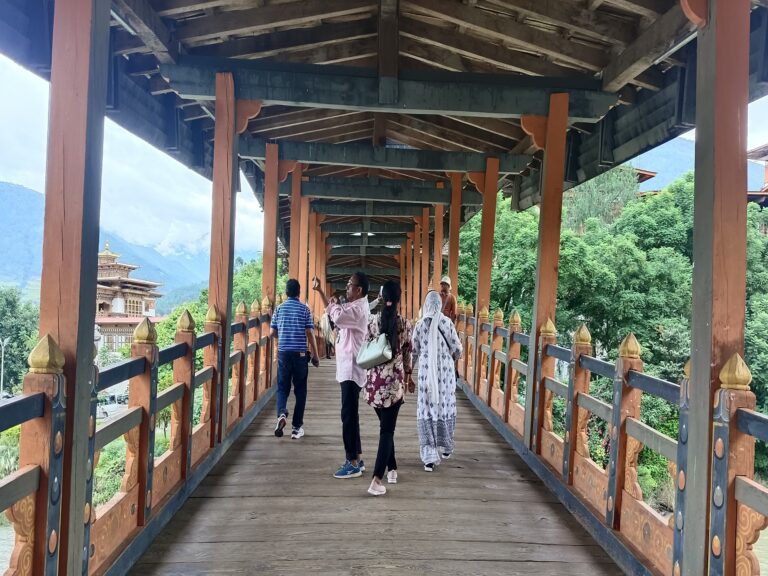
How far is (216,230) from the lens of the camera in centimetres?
515

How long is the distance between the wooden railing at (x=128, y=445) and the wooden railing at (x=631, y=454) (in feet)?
8.19

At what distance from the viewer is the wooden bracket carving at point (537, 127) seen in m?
5.27

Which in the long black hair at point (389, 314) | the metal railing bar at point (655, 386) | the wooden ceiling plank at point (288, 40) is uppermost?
the wooden ceiling plank at point (288, 40)

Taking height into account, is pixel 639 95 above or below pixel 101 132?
above

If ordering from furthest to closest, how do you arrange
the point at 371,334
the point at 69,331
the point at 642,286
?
the point at 642,286
the point at 371,334
the point at 69,331

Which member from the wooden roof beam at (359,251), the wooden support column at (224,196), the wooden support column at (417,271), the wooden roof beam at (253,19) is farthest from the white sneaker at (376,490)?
the wooden roof beam at (359,251)

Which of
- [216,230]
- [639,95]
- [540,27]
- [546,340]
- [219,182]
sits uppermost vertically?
[540,27]

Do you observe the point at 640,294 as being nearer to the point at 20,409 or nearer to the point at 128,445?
the point at 128,445

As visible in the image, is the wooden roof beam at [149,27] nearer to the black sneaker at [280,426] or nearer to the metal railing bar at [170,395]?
the metal railing bar at [170,395]

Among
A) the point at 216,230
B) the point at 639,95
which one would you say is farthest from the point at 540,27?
the point at 216,230

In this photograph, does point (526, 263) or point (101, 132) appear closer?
point (101, 132)

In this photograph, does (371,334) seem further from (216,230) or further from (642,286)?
(642,286)

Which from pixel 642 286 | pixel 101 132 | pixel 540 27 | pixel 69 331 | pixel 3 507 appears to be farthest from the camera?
pixel 642 286

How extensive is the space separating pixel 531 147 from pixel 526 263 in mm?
7603
